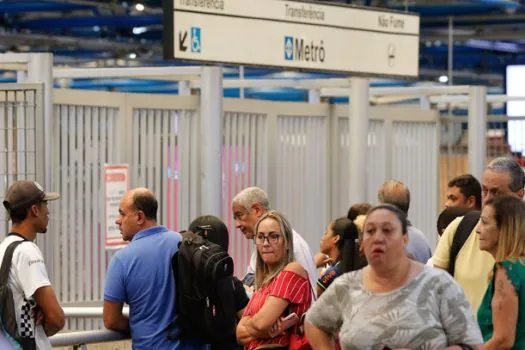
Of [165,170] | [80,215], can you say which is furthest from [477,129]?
[80,215]

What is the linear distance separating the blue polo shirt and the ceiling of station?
9246 millimetres

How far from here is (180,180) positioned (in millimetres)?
10297

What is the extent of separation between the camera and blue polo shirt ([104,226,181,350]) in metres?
6.77

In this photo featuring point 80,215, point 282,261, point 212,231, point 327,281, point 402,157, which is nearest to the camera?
point 282,261

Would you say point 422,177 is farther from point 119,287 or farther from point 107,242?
point 119,287

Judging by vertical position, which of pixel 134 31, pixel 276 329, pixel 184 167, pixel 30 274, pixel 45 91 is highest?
pixel 134 31

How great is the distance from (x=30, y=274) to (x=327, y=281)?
6.11ft

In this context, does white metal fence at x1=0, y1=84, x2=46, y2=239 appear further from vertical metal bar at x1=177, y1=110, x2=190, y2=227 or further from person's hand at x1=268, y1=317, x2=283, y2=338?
person's hand at x1=268, y1=317, x2=283, y2=338

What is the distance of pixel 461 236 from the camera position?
631cm

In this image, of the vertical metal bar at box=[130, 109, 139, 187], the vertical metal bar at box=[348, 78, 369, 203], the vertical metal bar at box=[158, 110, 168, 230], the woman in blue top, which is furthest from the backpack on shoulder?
the vertical metal bar at box=[348, 78, 369, 203]

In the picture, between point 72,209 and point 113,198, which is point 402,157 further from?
point 72,209

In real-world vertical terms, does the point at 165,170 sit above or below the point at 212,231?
above

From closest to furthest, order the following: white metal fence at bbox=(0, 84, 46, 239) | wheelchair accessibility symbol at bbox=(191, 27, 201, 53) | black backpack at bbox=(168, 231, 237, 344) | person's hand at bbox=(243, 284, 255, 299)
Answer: black backpack at bbox=(168, 231, 237, 344)
person's hand at bbox=(243, 284, 255, 299)
white metal fence at bbox=(0, 84, 46, 239)
wheelchair accessibility symbol at bbox=(191, 27, 201, 53)

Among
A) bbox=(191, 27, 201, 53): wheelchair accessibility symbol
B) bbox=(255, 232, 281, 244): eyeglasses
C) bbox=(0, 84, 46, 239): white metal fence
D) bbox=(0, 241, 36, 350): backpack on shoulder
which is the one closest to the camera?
bbox=(0, 241, 36, 350): backpack on shoulder
